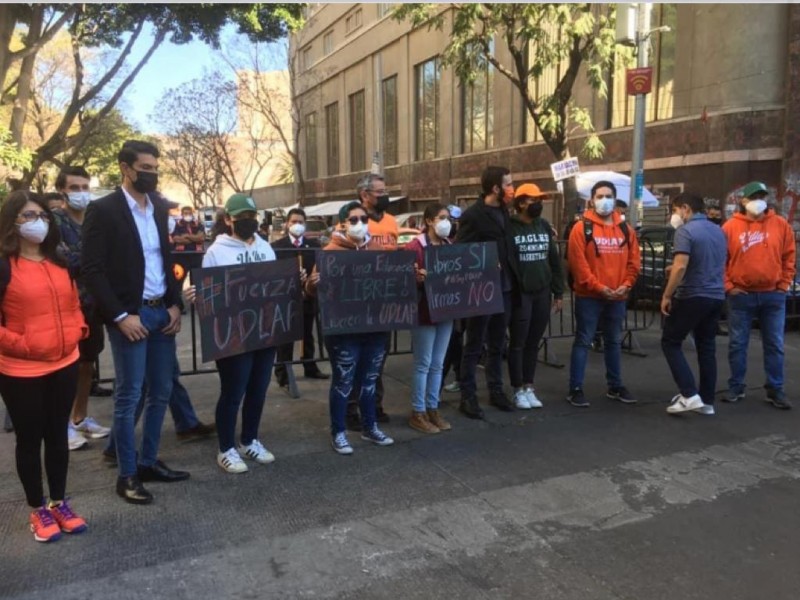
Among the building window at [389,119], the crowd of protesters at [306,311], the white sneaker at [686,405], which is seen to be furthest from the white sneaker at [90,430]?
the building window at [389,119]

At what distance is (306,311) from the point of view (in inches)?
268

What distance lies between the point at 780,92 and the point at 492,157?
11336 mm

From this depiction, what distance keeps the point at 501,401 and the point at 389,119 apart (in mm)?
30330

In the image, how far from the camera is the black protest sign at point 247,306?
422 centimetres

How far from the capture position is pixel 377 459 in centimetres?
462

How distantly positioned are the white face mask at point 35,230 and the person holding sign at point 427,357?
104 inches

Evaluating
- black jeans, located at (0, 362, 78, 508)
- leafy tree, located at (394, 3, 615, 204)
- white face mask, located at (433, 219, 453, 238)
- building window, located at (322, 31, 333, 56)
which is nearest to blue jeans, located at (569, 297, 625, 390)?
white face mask, located at (433, 219, 453, 238)

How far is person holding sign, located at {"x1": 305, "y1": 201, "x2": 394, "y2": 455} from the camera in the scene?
4.70m

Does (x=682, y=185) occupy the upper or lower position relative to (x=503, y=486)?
upper

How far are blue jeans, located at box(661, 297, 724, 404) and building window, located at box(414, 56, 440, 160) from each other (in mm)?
24819

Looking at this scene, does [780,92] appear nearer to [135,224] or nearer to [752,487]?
[752,487]

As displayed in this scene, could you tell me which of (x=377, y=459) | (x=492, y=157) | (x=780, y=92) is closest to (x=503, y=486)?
(x=377, y=459)

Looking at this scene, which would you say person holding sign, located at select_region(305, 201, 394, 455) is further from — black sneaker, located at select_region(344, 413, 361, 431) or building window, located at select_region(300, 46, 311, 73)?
building window, located at select_region(300, 46, 311, 73)

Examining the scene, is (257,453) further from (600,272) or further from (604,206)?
(604,206)
